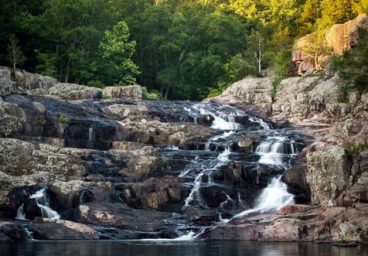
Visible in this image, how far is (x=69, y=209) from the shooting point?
109ft

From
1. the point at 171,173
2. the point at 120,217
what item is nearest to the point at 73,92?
the point at 171,173

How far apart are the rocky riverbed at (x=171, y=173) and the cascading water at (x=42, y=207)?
0.06m

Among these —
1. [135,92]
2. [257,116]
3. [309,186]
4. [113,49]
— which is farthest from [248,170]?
[113,49]

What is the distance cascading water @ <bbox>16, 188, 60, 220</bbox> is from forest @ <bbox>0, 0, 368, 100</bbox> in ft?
86.7

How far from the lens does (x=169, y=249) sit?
24.5 m

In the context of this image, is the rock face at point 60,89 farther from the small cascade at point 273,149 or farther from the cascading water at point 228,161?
the small cascade at point 273,149

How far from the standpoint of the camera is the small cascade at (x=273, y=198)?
1339 inches

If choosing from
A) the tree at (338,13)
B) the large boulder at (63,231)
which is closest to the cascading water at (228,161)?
the large boulder at (63,231)

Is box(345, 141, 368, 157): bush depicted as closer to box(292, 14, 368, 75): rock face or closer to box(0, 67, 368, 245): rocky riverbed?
box(0, 67, 368, 245): rocky riverbed

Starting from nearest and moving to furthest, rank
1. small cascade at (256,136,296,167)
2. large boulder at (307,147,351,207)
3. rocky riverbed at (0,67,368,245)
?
rocky riverbed at (0,67,368,245), large boulder at (307,147,351,207), small cascade at (256,136,296,167)

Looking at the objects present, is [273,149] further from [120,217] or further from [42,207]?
[42,207]

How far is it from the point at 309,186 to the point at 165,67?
1789 inches

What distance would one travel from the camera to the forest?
213 feet

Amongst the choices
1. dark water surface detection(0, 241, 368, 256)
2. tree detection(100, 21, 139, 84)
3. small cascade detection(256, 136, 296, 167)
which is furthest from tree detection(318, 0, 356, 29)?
dark water surface detection(0, 241, 368, 256)
